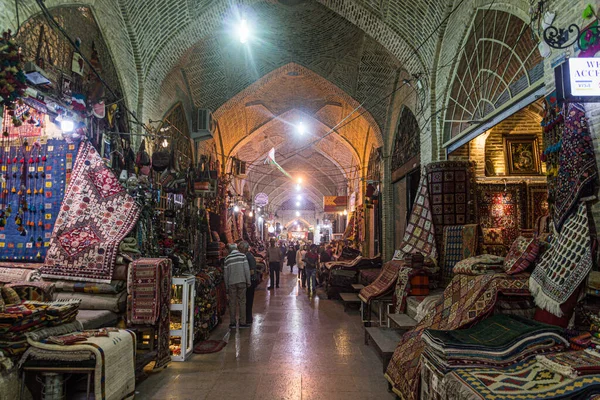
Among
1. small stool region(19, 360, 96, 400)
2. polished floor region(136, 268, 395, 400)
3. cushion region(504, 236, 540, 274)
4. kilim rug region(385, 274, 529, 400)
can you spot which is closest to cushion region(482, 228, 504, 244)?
polished floor region(136, 268, 395, 400)

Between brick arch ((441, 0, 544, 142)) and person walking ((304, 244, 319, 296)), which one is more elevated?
brick arch ((441, 0, 544, 142))

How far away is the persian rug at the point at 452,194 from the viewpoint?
7.19 m

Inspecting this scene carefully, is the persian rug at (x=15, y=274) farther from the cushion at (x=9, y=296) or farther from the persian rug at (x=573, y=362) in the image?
the persian rug at (x=573, y=362)

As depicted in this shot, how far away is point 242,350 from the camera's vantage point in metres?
5.48

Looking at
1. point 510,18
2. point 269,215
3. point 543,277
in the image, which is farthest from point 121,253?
point 269,215

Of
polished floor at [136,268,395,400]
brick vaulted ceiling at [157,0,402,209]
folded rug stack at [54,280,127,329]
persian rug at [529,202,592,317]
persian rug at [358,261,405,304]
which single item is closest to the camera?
persian rug at [529,202,592,317]

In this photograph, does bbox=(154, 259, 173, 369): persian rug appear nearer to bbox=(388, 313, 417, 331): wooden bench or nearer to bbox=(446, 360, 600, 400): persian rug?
bbox=(388, 313, 417, 331): wooden bench

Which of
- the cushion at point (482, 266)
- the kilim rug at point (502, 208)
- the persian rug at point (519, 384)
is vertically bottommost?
the persian rug at point (519, 384)

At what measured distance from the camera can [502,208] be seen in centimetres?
823

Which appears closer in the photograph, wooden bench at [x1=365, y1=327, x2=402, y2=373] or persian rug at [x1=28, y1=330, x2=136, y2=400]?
persian rug at [x1=28, y1=330, x2=136, y2=400]

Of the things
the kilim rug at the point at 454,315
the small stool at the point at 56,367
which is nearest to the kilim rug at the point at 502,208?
the kilim rug at the point at 454,315

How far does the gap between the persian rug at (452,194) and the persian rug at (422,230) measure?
0.38 ft

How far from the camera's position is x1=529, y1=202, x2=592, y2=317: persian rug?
3006 mm

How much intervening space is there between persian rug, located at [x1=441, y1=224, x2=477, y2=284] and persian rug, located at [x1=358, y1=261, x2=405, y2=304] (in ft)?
2.73
